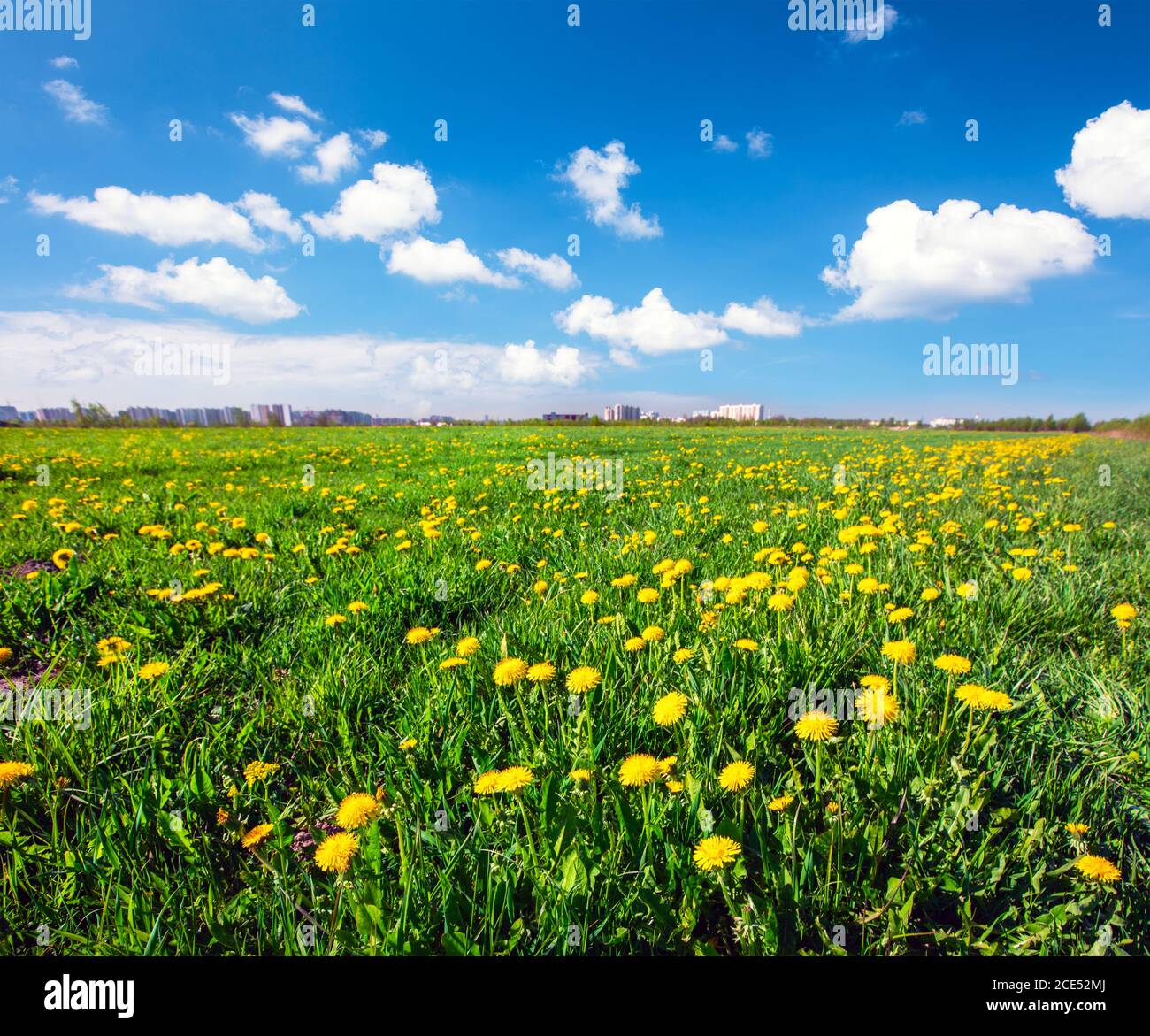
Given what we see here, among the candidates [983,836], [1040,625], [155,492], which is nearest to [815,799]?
[983,836]

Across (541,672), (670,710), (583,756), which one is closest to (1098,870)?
(670,710)

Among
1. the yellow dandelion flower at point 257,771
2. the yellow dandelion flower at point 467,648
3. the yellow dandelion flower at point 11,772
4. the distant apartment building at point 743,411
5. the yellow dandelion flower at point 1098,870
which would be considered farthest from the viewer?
the distant apartment building at point 743,411

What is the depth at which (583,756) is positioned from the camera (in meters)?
1.83

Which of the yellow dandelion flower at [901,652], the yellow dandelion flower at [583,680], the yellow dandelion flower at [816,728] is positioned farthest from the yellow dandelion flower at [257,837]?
the yellow dandelion flower at [901,652]

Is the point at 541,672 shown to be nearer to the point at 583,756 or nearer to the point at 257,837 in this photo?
the point at 583,756

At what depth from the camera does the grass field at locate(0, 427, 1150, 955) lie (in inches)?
53.8

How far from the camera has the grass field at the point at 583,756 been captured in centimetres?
137

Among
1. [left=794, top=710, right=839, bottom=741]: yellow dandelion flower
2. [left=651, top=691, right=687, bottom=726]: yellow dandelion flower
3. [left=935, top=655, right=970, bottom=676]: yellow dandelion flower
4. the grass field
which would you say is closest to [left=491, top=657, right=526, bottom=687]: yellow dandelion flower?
the grass field

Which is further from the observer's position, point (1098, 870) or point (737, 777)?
point (737, 777)

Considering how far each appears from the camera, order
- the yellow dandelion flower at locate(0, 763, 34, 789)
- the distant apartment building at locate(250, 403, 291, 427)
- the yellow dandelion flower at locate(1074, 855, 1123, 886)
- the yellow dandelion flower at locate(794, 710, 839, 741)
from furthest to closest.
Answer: the distant apartment building at locate(250, 403, 291, 427) → the yellow dandelion flower at locate(794, 710, 839, 741) → the yellow dandelion flower at locate(0, 763, 34, 789) → the yellow dandelion flower at locate(1074, 855, 1123, 886)

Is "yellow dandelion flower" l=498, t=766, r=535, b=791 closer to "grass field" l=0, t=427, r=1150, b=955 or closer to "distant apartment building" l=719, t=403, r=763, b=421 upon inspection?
"grass field" l=0, t=427, r=1150, b=955

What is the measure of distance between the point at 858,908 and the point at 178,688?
2867mm

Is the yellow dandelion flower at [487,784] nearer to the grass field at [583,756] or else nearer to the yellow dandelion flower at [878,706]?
the grass field at [583,756]
